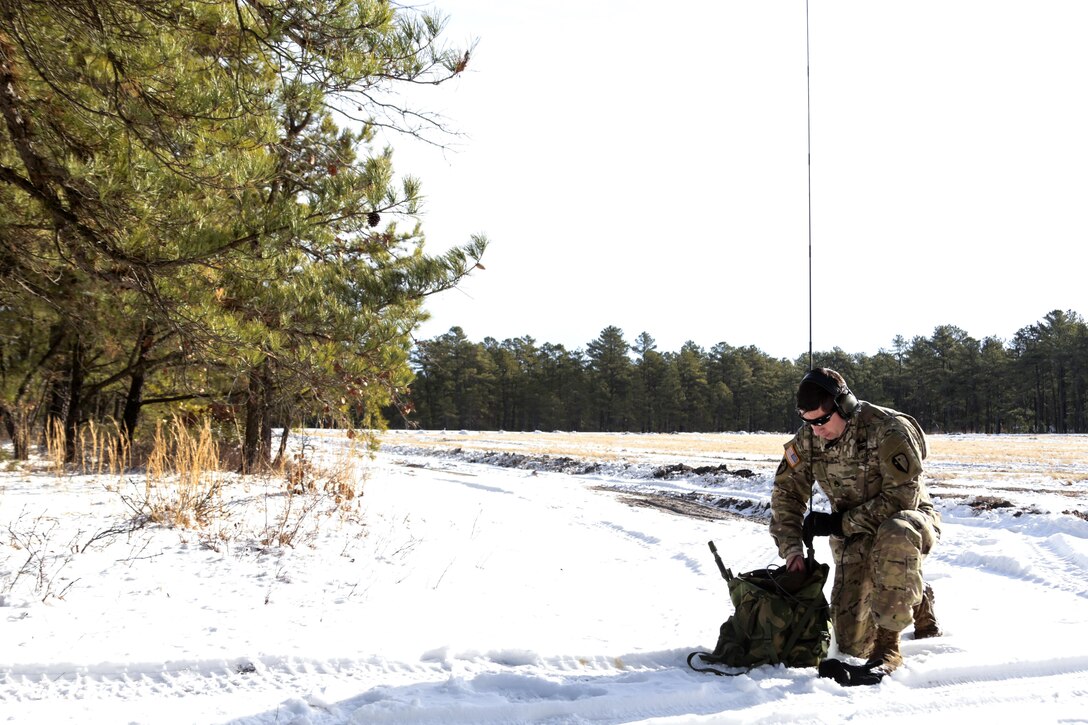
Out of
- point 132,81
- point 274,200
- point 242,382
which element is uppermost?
point 132,81

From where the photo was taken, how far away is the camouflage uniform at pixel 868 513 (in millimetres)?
3479

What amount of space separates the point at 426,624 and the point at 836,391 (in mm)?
2772

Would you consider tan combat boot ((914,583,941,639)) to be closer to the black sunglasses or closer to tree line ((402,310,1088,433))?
the black sunglasses

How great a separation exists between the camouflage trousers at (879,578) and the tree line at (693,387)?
252ft

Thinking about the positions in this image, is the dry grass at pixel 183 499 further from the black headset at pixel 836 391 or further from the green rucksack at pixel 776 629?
the black headset at pixel 836 391

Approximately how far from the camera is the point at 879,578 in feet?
11.5

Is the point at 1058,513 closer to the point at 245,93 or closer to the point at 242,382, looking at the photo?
the point at 245,93

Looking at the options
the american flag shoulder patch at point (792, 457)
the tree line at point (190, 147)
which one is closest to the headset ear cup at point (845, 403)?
the american flag shoulder patch at point (792, 457)

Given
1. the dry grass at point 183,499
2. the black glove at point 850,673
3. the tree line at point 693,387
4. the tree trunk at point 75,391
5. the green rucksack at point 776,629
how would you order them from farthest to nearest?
the tree line at point 693,387 < the tree trunk at point 75,391 < the dry grass at point 183,499 < the green rucksack at point 776,629 < the black glove at point 850,673

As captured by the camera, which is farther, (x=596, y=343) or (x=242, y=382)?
(x=596, y=343)

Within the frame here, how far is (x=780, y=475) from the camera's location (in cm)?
407

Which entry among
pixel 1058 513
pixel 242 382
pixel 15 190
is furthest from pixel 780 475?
pixel 242 382

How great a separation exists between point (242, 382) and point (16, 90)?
20.0 feet

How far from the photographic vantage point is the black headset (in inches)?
147
